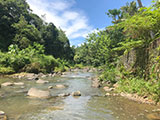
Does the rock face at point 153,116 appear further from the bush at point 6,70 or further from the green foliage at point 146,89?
the bush at point 6,70

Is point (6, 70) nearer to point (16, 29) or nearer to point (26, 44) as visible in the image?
point (26, 44)

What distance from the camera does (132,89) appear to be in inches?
247

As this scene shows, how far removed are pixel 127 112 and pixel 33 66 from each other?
15.5m

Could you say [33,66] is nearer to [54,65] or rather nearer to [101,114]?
[54,65]

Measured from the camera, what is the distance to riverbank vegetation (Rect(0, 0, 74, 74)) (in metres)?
17.4

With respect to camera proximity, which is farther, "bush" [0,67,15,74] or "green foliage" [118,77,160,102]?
"bush" [0,67,15,74]

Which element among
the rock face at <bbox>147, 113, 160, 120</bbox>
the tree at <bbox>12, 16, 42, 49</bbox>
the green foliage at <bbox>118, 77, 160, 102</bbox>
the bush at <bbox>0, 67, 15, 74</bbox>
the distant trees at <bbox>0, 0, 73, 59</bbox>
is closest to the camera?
the rock face at <bbox>147, 113, 160, 120</bbox>

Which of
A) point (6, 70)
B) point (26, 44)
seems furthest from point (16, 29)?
point (6, 70)

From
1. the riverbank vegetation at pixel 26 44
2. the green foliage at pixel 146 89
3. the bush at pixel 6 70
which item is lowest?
the green foliage at pixel 146 89

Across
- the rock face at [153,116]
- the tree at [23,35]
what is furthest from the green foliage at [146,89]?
the tree at [23,35]

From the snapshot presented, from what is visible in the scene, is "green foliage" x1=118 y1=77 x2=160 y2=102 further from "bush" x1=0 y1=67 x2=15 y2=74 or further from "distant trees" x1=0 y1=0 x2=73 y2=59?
"distant trees" x1=0 y1=0 x2=73 y2=59

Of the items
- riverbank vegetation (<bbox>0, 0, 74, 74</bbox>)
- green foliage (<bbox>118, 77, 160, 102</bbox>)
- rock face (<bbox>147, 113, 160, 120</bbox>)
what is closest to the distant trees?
riverbank vegetation (<bbox>0, 0, 74, 74</bbox>)

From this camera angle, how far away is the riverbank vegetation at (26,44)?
17.4 metres

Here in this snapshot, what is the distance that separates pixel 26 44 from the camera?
90.3ft
